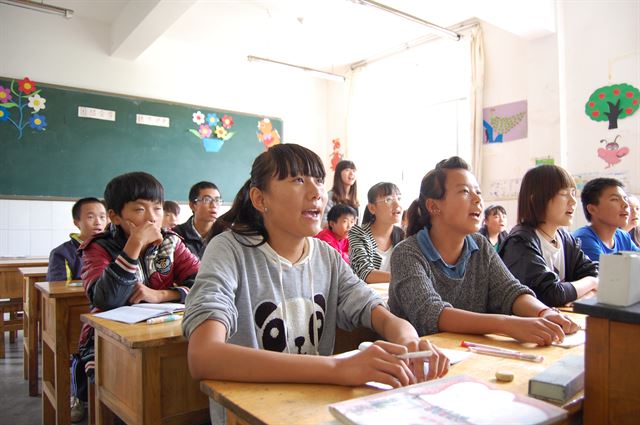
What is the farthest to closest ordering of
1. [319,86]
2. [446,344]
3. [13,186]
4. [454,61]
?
[319,86] → [454,61] → [13,186] → [446,344]

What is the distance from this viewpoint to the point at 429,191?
1.68 meters

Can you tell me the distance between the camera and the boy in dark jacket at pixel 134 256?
1.82 m

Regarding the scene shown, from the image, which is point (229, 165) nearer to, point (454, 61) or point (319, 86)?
point (319, 86)

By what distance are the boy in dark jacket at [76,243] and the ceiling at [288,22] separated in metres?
1.96

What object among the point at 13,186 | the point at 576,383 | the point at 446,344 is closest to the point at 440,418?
the point at 576,383

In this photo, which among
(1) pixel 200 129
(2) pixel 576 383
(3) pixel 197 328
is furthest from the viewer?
(1) pixel 200 129

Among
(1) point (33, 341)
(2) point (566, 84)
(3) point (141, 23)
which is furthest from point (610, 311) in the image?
(3) point (141, 23)

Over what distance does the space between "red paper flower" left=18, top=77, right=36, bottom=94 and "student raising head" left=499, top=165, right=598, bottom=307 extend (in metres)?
4.93

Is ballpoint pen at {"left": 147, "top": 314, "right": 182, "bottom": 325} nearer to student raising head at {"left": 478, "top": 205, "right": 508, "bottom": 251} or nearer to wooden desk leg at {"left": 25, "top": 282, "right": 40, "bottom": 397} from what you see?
wooden desk leg at {"left": 25, "top": 282, "right": 40, "bottom": 397}

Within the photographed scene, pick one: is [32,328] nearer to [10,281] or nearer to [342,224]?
[10,281]

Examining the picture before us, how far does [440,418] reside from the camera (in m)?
0.68

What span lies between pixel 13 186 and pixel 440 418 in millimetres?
5322

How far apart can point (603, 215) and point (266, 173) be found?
6.67ft

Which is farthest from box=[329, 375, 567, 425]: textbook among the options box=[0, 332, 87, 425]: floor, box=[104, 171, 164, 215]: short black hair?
box=[0, 332, 87, 425]: floor
